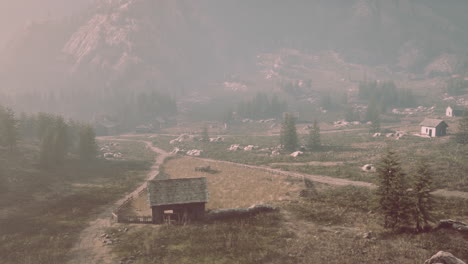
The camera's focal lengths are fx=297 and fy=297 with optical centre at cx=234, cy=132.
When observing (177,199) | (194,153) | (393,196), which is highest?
(393,196)

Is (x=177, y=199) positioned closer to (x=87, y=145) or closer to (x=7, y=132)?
(x=87, y=145)

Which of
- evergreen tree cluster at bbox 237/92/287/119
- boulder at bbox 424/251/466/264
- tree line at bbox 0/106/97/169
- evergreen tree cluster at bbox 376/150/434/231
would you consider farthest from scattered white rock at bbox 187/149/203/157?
evergreen tree cluster at bbox 237/92/287/119

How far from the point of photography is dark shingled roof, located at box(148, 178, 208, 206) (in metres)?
36.0

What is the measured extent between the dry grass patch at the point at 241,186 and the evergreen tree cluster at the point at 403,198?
60.8 feet

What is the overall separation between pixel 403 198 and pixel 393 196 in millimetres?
1060

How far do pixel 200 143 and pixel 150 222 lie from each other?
8403 centimetres

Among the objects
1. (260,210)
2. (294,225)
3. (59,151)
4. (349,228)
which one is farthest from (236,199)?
(59,151)

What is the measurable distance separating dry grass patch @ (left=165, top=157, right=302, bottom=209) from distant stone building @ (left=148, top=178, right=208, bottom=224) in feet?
26.9

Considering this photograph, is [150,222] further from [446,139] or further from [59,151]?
[446,139]

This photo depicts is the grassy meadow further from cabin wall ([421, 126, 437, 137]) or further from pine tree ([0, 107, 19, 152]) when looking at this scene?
cabin wall ([421, 126, 437, 137])

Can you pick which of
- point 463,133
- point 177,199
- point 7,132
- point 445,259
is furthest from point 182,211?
point 463,133

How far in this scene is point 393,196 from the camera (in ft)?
100

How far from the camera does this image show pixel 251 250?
28031 millimetres

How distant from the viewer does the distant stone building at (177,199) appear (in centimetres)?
3603
